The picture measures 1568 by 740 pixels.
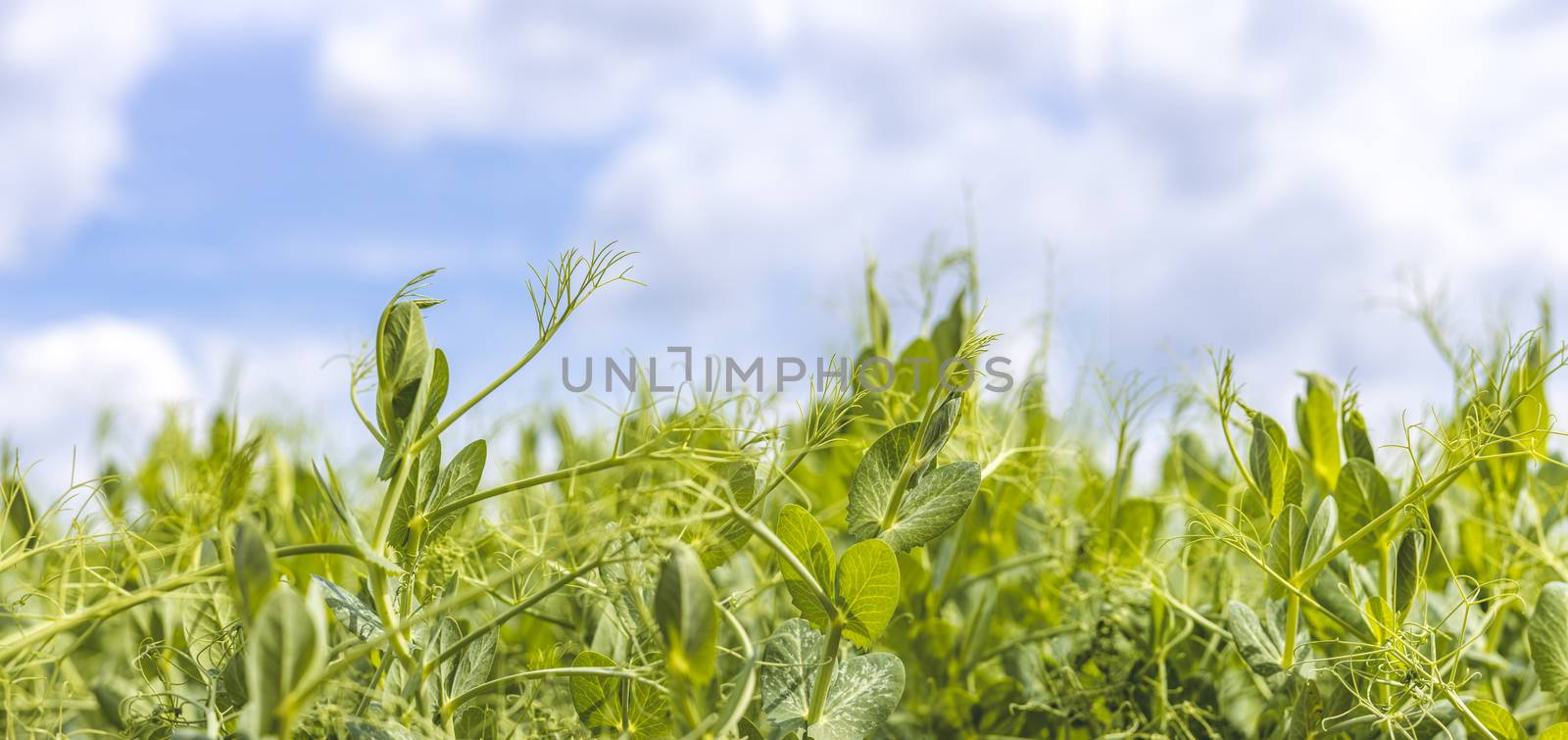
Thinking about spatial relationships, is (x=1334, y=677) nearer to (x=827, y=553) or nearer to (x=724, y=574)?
(x=827, y=553)

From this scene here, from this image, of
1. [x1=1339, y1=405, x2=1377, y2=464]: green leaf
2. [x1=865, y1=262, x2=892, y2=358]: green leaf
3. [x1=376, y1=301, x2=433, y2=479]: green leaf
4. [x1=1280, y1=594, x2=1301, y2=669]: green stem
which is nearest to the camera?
[x1=376, y1=301, x2=433, y2=479]: green leaf

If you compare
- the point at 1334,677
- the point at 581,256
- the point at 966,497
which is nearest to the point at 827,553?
the point at 966,497

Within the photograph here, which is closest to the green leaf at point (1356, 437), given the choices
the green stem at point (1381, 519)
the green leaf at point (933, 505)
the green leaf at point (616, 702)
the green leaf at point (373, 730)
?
the green stem at point (1381, 519)

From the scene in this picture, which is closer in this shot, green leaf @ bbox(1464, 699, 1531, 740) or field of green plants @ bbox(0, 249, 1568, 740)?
field of green plants @ bbox(0, 249, 1568, 740)

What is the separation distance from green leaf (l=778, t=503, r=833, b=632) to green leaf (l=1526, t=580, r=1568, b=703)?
45 centimetres

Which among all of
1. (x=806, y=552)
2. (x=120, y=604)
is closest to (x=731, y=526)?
(x=806, y=552)

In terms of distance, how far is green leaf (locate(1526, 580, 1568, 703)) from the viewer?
604mm

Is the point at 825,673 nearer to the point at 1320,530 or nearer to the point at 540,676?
the point at 540,676

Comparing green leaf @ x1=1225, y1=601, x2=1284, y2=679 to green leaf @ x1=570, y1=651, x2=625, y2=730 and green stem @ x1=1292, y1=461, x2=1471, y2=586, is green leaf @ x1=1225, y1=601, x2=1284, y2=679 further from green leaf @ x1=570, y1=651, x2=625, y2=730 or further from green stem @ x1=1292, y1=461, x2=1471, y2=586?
green leaf @ x1=570, y1=651, x2=625, y2=730

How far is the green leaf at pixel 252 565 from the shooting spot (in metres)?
0.35

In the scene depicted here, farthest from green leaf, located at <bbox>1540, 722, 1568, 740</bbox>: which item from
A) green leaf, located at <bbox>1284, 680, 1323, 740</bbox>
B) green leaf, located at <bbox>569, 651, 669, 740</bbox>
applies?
green leaf, located at <bbox>569, 651, 669, 740</bbox>

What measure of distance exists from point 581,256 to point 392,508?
0.16m

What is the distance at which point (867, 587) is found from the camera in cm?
47

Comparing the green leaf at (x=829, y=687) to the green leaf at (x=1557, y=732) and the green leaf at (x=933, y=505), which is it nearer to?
the green leaf at (x=933, y=505)
